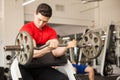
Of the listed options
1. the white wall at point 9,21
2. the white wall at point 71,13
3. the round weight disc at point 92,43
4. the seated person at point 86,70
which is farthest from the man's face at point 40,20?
the white wall at point 71,13

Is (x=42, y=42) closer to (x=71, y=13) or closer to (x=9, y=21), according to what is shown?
(x=9, y=21)

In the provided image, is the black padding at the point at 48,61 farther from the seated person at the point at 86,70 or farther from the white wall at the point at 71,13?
the white wall at the point at 71,13

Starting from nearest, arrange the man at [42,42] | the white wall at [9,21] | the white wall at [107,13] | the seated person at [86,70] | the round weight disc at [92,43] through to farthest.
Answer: the man at [42,42]
the round weight disc at [92,43]
the seated person at [86,70]
the white wall at [9,21]
the white wall at [107,13]

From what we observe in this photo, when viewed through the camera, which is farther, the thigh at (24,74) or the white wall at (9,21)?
the white wall at (9,21)

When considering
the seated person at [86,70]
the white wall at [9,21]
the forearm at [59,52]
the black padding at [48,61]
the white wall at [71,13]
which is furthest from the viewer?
the white wall at [71,13]

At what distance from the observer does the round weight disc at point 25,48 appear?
7.50 feet

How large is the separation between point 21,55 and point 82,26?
23.4ft

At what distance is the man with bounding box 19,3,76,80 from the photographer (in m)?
2.42

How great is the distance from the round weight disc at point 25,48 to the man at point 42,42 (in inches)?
3.5

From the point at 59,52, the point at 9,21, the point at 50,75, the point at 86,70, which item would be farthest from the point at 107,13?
the point at 50,75

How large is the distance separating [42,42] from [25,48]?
0.26 meters

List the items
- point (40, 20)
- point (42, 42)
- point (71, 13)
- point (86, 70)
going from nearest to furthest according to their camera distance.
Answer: point (40, 20)
point (42, 42)
point (86, 70)
point (71, 13)

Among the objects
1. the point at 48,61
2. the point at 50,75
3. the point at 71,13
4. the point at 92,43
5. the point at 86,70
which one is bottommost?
the point at 86,70

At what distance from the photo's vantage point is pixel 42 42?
259cm
